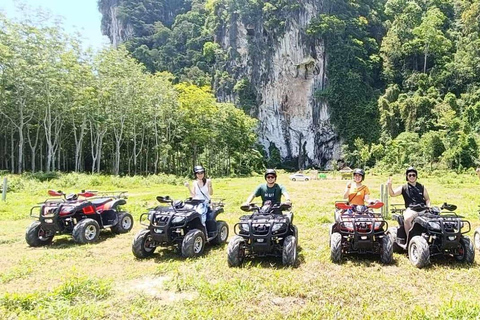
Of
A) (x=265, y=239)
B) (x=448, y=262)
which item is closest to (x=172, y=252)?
(x=265, y=239)

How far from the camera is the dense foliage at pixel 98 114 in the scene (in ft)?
74.0

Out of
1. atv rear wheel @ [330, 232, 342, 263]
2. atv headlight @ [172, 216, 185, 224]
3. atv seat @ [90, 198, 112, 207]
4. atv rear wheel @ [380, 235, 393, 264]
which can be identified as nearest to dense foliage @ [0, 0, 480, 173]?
atv seat @ [90, 198, 112, 207]

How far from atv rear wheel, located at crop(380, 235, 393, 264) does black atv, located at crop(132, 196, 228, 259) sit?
281 cm

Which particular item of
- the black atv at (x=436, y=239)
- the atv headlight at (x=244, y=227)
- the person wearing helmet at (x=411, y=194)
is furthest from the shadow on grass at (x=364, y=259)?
the atv headlight at (x=244, y=227)

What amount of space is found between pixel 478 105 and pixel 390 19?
24.0 metres

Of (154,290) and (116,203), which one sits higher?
(116,203)

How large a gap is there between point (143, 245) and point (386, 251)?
3.80 metres

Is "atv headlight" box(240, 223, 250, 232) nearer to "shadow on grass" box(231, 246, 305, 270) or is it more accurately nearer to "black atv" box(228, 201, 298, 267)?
"black atv" box(228, 201, 298, 267)

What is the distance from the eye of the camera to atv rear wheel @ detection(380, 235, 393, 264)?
5289mm

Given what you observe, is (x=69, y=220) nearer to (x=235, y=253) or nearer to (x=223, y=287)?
(x=235, y=253)

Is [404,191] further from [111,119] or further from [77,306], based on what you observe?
[111,119]

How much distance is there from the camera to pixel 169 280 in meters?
4.76

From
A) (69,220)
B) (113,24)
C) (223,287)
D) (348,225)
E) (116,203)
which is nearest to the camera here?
(223,287)

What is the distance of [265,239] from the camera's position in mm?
5195
